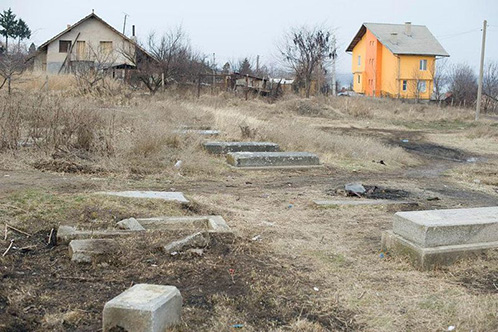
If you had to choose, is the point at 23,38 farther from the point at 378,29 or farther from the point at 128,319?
the point at 128,319

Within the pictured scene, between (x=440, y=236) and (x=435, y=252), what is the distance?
16 centimetres

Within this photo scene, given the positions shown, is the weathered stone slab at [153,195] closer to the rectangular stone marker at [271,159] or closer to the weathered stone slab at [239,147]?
the rectangular stone marker at [271,159]

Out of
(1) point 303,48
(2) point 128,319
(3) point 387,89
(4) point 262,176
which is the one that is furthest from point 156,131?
(3) point 387,89

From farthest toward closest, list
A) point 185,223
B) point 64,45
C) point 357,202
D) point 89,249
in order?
point 64,45
point 357,202
point 185,223
point 89,249

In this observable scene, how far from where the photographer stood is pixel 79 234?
185 inches

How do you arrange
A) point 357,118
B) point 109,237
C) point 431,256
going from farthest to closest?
point 357,118
point 109,237
point 431,256

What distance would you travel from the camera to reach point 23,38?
168 ft

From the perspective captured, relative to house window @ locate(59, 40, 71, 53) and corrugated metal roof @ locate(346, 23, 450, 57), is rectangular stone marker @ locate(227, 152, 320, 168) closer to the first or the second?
house window @ locate(59, 40, 71, 53)

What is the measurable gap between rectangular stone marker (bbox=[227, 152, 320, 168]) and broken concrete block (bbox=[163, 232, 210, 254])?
5282mm

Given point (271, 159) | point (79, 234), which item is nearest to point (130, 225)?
point (79, 234)

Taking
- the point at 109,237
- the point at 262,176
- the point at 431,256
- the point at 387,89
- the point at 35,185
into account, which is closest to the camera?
the point at 431,256

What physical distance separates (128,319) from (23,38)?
54.1m

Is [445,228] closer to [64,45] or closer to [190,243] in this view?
[190,243]

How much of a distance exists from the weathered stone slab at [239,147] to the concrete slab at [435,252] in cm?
636
